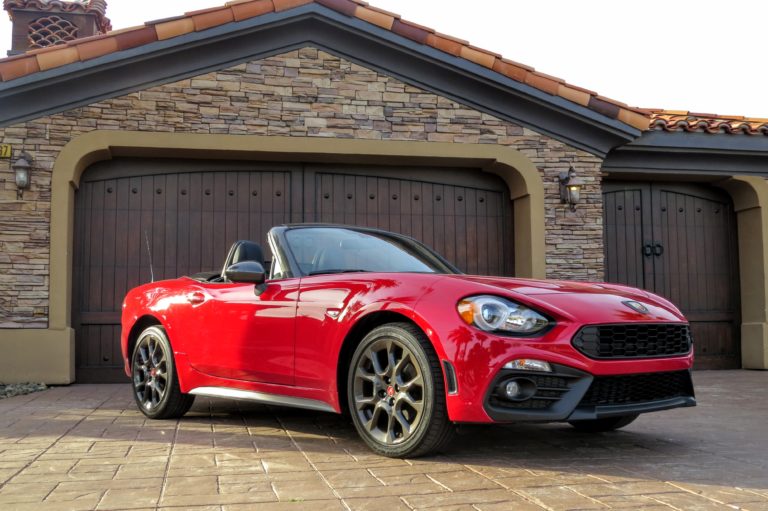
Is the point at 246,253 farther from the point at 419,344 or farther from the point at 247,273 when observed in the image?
the point at 419,344

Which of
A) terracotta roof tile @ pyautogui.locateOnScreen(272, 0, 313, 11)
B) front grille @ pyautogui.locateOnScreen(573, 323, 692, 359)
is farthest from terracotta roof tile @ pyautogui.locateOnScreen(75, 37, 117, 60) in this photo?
front grille @ pyautogui.locateOnScreen(573, 323, 692, 359)

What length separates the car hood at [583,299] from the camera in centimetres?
370

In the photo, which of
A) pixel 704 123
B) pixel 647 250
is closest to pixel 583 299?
pixel 647 250

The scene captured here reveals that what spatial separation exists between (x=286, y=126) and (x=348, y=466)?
601 centimetres

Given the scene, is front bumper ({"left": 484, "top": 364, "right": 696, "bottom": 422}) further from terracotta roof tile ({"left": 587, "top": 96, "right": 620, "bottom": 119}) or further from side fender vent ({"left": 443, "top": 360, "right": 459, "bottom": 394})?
terracotta roof tile ({"left": 587, "top": 96, "right": 620, "bottom": 119})

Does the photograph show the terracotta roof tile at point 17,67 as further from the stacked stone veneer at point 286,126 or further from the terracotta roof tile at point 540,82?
the terracotta roof tile at point 540,82

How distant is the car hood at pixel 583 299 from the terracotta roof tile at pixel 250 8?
237 inches

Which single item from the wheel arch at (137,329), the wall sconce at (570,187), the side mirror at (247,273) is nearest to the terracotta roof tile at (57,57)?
the wheel arch at (137,329)

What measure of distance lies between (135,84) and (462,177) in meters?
4.18

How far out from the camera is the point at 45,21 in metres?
11.7

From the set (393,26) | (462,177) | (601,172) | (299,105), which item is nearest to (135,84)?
(299,105)

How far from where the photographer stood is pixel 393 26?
9094 mm

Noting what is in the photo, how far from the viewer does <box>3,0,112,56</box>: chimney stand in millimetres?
11666

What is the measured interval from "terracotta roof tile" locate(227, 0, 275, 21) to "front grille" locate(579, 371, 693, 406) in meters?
6.69
